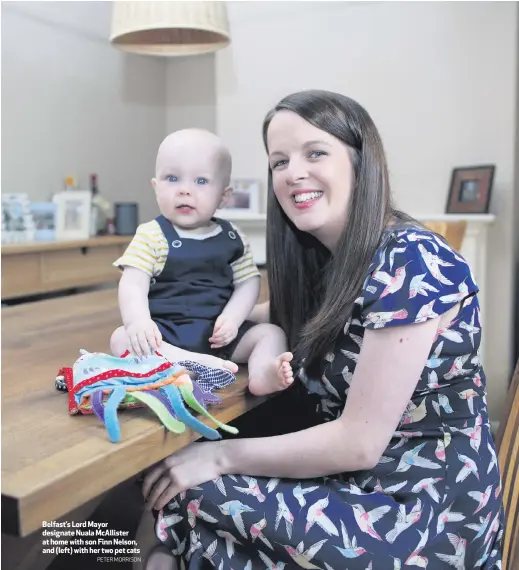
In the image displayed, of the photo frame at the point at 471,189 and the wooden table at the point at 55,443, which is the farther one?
the photo frame at the point at 471,189

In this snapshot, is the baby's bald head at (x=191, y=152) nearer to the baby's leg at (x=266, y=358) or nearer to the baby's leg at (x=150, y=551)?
the baby's leg at (x=266, y=358)

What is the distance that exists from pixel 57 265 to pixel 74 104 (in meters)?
1.28

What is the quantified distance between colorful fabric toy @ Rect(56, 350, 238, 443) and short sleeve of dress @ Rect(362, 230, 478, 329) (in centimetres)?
32

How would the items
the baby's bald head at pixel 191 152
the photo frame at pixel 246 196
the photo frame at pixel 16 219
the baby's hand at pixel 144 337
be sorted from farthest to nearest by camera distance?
the photo frame at pixel 246 196 < the photo frame at pixel 16 219 < the baby's bald head at pixel 191 152 < the baby's hand at pixel 144 337

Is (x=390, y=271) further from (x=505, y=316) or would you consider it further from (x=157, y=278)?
(x=505, y=316)

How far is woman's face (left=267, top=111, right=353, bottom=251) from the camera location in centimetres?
122

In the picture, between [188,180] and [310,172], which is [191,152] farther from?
[310,172]

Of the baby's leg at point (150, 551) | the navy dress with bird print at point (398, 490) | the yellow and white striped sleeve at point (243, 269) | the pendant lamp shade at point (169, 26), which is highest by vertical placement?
the pendant lamp shade at point (169, 26)

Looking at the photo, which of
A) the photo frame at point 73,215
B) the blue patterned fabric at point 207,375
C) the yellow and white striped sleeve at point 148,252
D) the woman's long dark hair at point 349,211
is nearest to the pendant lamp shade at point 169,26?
the woman's long dark hair at point 349,211

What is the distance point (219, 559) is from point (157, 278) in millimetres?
541

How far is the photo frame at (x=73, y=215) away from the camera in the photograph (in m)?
3.89

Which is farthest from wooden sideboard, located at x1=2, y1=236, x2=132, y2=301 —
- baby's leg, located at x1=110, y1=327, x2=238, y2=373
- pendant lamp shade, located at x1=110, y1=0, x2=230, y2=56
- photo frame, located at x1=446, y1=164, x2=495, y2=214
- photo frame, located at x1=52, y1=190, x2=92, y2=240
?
baby's leg, located at x1=110, y1=327, x2=238, y2=373

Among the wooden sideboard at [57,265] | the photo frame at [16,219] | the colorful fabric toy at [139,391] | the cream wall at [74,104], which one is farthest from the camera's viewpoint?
the cream wall at [74,104]

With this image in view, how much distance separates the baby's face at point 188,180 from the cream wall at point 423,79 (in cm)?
238
